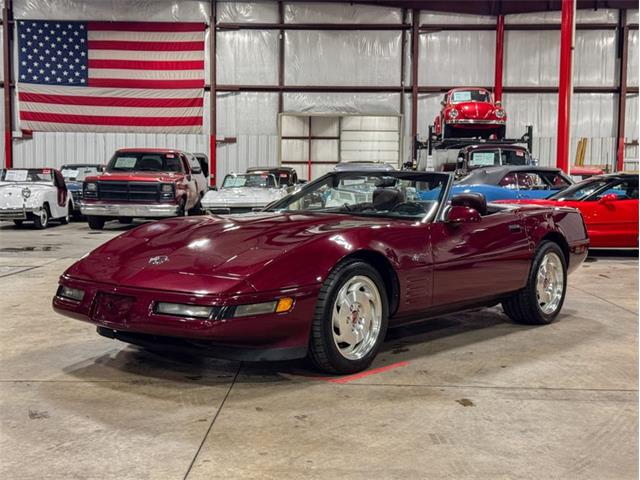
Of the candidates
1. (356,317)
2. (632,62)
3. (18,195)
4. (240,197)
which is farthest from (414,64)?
(356,317)

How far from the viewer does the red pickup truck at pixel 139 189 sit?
46.1ft

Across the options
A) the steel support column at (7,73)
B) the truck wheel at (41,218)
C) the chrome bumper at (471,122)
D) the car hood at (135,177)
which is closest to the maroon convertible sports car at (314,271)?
the car hood at (135,177)

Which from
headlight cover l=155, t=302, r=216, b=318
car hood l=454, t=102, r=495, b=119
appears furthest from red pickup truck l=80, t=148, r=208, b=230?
headlight cover l=155, t=302, r=216, b=318

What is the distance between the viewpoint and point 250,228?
3.91 m

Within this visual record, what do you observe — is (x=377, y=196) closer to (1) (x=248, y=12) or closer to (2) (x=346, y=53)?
(2) (x=346, y=53)

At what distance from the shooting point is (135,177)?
14.1m

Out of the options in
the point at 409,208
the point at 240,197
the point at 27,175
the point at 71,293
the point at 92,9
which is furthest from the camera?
the point at 92,9

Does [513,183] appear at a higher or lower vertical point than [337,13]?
lower

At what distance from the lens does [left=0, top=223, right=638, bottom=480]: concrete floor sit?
260cm

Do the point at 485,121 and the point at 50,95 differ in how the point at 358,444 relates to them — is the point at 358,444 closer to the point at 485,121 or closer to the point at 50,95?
the point at 485,121

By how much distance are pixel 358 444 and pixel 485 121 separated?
15.8 meters

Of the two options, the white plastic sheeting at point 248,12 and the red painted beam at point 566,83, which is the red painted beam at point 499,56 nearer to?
the red painted beam at point 566,83

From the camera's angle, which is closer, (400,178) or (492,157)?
(400,178)

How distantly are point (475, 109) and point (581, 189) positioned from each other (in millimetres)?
7954
